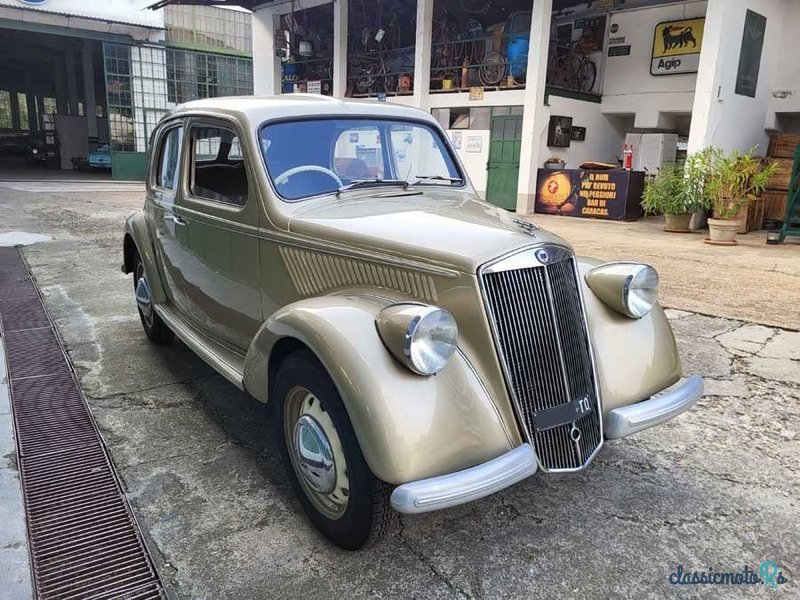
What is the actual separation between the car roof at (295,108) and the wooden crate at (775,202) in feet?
36.7

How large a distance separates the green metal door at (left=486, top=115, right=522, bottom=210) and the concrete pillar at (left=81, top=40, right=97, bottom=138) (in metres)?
20.6

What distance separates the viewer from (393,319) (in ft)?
6.97

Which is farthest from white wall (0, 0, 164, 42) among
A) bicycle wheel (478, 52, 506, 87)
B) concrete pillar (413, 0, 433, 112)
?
bicycle wheel (478, 52, 506, 87)


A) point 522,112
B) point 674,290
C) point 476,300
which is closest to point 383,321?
point 476,300

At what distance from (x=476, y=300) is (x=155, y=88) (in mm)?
25502

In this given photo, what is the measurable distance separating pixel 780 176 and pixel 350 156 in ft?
38.9

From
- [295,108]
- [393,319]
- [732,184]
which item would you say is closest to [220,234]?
[295,108]

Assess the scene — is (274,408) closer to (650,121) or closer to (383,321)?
(383,321)

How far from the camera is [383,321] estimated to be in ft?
7.08

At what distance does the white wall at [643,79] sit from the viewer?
1399 centimetres

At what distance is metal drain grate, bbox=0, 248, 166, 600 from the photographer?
7.06 ft

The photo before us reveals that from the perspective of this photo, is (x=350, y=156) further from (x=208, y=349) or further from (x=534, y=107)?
(x=534, y=107)

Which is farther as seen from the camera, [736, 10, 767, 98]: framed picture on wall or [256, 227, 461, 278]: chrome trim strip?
[736, 10, 767, 98]: framed picture on wall

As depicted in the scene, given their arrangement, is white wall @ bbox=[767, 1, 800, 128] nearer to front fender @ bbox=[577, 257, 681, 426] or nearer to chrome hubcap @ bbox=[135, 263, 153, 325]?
front fender @ bbox=[577, 257, 681, 426]
